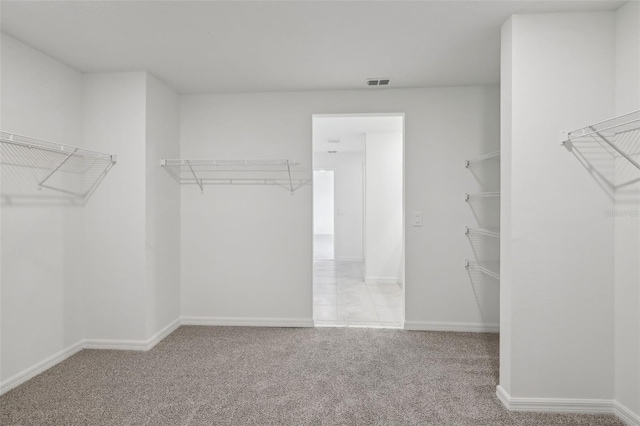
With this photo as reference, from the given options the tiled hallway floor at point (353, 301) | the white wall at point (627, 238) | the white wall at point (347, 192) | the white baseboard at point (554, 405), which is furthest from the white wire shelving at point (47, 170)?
the white wall at point (347, 192)

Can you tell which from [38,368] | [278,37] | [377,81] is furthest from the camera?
A: [377,81]

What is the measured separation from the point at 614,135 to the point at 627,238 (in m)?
0.57

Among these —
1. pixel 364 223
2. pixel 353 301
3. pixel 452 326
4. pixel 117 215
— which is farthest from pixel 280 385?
pixel 364 223

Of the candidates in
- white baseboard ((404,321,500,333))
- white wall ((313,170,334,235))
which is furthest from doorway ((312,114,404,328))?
white wall ((313,170,334,235))

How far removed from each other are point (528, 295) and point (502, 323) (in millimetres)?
257

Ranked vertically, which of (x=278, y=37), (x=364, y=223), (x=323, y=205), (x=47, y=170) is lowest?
(x=364, y=223)

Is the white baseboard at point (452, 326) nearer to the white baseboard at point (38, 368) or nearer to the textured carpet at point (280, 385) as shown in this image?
the textured carpet at point (280, 385)

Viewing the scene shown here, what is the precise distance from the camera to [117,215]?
2795 millimetres

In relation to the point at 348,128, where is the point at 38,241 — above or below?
below

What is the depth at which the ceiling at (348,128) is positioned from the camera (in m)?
4.40

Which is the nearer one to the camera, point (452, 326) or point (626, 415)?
point (626, 415)

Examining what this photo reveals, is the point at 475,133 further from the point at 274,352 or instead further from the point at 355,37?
the point at 274,352

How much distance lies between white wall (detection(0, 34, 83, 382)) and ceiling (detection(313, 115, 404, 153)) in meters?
2.33

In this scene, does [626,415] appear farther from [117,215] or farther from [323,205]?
[323,205]
